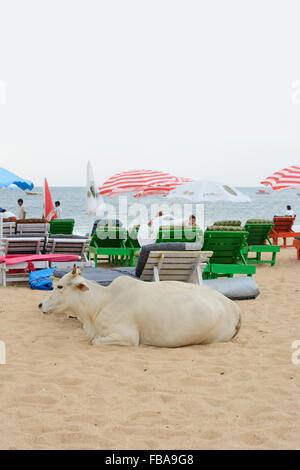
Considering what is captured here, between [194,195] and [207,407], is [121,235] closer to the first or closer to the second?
[194,195]

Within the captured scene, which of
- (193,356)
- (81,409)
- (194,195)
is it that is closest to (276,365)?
(193,356)

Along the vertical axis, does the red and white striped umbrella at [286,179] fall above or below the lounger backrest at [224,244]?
above

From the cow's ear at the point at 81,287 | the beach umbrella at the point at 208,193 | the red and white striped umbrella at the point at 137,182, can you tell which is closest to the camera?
the cow's ear at the point at 81,287

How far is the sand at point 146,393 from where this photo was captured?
306 cm

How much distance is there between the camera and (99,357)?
15.1ft

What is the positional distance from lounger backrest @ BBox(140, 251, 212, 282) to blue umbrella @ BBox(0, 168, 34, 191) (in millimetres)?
5696

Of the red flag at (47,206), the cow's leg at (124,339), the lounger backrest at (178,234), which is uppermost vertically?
the red flag at (47,206)

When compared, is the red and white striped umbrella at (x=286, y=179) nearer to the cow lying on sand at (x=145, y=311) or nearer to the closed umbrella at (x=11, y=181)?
the closed umbrella at (x=11, y=181)

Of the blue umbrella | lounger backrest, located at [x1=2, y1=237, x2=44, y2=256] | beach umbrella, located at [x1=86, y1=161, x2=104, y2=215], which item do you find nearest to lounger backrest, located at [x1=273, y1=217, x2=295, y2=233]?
beach umbrella, located at [x1=86, y1=161, x2=104, y2=215]

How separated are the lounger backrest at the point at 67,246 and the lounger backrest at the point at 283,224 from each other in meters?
6.93

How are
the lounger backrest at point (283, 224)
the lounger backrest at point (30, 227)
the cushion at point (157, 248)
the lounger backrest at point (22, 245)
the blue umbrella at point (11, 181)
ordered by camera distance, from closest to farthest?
the cushion at point (157, 248) < the lounger backrest at point (22, 245) < the blue umbrella at point (11, 181) < the lounger backrest at point (30, 227) < the lounger backrest at point (283, 224)

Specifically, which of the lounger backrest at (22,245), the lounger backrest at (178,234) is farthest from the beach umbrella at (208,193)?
the lounger backrest at (22,245)

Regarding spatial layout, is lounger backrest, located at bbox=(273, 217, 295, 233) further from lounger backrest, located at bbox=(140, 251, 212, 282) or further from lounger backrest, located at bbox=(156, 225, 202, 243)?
lounger backrest, located at bbox=(140, 251, 212, 282)

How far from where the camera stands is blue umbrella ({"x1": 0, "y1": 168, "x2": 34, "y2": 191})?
436 inches
